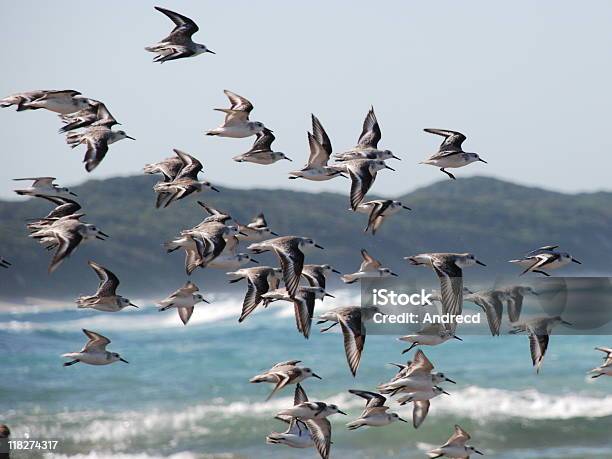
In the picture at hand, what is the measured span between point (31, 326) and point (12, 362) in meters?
8.24

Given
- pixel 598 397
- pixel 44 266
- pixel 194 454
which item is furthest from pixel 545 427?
pixel 44 266

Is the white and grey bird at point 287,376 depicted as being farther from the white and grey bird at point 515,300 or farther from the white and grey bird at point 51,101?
the white and grey bird at point 51,101

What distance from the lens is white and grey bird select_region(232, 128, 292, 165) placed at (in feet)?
52.4

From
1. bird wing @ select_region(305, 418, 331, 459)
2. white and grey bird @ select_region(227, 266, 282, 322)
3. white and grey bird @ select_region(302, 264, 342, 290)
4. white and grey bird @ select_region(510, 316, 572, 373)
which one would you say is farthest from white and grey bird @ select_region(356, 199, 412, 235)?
bird wing @ select_region(305, 418, 331, 459)

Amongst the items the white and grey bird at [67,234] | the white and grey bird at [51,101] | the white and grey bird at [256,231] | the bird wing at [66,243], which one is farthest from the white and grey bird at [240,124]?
the bird wing at [66,243]

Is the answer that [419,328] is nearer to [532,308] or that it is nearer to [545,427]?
[532,308]

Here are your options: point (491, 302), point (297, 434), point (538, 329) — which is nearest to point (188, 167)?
point (297, 434)

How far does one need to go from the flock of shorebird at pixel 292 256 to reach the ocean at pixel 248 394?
18.3ft

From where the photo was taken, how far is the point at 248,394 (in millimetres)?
28719

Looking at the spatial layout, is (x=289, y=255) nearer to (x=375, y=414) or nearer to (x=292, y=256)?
(x=292, y=256)

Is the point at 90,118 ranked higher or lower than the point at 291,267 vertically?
higher

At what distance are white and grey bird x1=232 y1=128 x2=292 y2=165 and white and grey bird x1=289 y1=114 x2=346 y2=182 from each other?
0.47 meters

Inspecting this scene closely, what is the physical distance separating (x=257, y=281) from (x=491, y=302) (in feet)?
8.21

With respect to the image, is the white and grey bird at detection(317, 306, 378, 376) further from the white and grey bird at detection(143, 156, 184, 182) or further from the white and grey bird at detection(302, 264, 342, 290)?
the white and grey bird at detection(143, 156, 184, 182)
